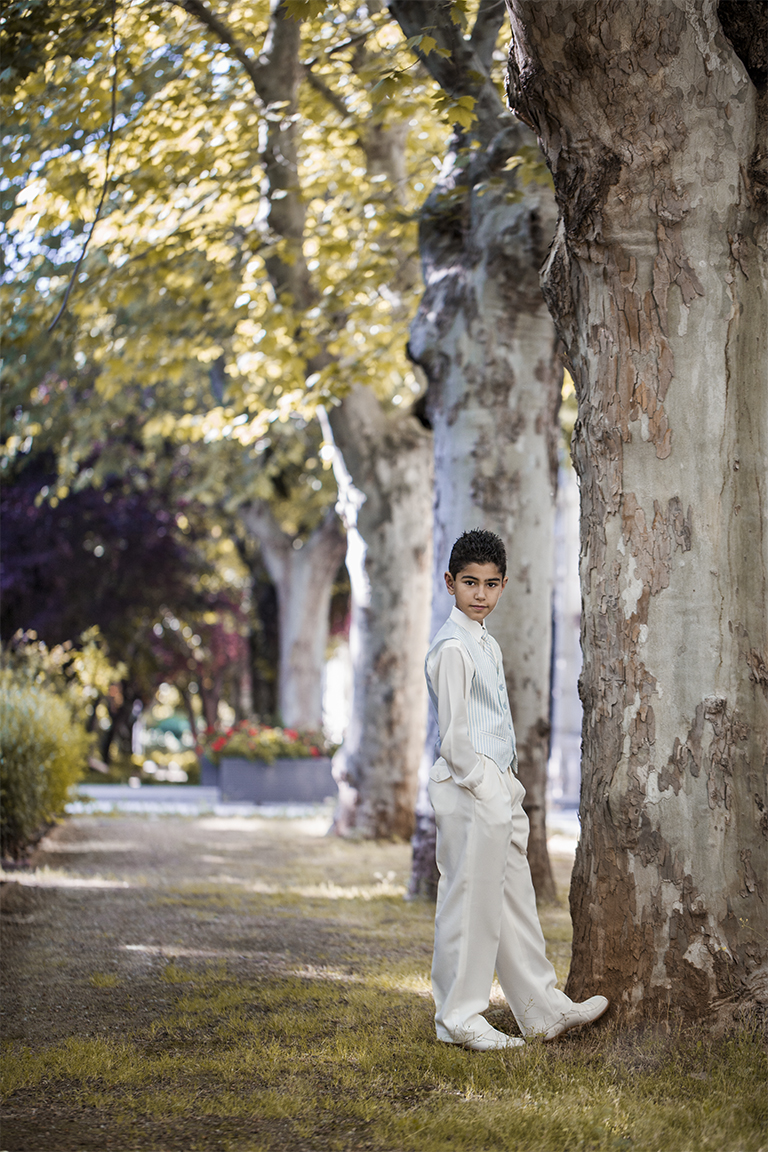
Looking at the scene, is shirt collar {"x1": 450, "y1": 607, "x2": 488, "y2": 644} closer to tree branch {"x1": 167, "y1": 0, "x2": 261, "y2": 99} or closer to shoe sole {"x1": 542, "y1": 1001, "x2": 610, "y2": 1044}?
shoe sole {"x1": 542, "y1": 1001, "x2": 610, "y2": 1044}

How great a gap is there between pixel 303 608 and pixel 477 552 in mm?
15074

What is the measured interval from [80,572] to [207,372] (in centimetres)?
484

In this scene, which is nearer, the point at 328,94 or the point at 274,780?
the point at 328,94

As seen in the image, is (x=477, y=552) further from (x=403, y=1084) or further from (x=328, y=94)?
(x=328, y=94)

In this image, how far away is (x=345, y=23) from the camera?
9508mm

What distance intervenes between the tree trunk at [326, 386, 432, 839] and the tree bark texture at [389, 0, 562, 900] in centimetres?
310

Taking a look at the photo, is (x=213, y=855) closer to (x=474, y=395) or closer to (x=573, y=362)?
(x=474, y=395)

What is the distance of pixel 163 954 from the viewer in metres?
5.69

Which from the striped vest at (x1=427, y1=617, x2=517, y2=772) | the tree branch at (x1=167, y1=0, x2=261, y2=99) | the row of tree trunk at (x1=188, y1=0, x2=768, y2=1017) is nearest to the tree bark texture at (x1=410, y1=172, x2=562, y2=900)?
the tree branch at (x1=167, y1=0, x2=261, y2=99)

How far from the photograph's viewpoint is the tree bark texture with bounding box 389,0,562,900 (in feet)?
24.1

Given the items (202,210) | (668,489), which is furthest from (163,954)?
(202,210)

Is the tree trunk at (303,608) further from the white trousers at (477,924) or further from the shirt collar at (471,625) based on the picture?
the white trousers at (477,924)

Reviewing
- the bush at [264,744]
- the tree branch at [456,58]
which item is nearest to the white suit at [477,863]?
the tree branch at [456,58]

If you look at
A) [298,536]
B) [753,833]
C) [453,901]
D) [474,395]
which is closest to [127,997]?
[453,901]
